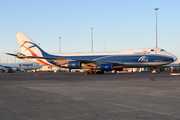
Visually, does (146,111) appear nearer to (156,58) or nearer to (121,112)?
(121,112)

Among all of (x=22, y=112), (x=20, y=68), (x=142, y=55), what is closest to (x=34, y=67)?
(x=20, y=68)

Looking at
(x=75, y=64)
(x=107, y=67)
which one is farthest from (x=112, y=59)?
(x=75, y=64)

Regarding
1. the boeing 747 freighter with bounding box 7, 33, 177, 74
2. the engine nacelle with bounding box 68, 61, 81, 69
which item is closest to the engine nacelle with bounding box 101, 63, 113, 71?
the boeing 747 freighter with bounding box 7, 33, 177, 74

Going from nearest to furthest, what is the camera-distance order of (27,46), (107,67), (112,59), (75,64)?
(107,67) → (75,64) → (112,59) → (27,46)

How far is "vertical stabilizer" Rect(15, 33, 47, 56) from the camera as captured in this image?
1831 inches

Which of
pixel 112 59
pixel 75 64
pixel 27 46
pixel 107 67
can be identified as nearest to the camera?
pixel 107 67

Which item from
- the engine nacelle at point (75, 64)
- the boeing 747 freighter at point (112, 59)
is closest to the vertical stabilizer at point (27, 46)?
the boeing 747 freighter at point (112, 59)

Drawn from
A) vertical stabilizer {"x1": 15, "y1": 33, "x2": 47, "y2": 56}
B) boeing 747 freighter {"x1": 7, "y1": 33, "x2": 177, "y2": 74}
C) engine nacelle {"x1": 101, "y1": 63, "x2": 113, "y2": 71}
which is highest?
vertical stabilizer {"x1": 15, "y1": 33, "x2": 47, "y2": 56}

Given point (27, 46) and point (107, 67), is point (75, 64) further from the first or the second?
point (27, 46)

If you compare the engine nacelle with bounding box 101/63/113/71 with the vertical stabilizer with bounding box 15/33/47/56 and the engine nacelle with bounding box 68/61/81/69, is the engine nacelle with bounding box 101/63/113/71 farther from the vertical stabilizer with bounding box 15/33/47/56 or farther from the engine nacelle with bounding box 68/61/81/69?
the vertical stabilizer with bounding box 15/33/47/56

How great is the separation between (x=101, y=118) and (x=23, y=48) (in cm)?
4396

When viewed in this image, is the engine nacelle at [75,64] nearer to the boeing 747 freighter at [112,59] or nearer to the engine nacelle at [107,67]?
the boeing 747 freighter at [112,59]

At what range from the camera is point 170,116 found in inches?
225

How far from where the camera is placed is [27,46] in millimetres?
46500
